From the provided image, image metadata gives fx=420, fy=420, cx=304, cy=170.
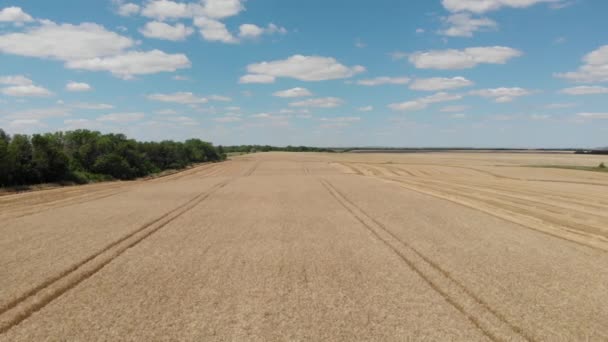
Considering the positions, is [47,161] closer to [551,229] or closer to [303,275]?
[303,275]

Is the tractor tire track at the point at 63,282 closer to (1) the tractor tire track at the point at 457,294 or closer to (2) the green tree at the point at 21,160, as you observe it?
(1) the tractor tire track at the point at 457,294

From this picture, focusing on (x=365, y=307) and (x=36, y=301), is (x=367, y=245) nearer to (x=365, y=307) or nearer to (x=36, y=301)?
(x=365, y=307)

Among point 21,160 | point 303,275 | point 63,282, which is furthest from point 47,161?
point 303,275

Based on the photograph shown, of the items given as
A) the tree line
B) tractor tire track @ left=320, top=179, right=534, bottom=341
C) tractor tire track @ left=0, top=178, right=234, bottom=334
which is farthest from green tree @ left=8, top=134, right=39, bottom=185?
tractor tire track @ left=320, top=179, right=534, bottom=341

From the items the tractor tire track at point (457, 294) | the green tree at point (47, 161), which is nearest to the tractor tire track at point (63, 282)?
the tractor tire track at point (457, 294)

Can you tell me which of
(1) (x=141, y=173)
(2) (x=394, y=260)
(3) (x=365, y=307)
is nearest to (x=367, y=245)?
(2) (x=394, y=260)

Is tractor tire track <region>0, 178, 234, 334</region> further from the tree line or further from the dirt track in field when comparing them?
the tree line
